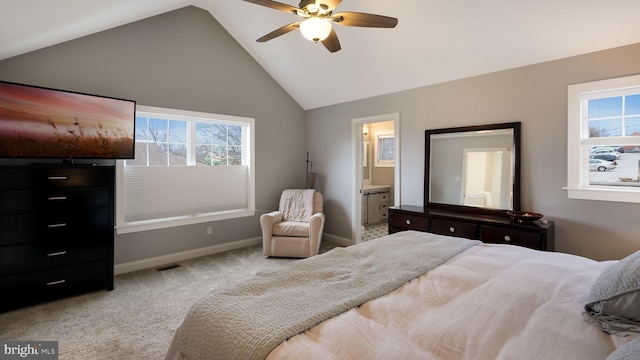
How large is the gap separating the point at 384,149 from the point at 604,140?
4.08 metres

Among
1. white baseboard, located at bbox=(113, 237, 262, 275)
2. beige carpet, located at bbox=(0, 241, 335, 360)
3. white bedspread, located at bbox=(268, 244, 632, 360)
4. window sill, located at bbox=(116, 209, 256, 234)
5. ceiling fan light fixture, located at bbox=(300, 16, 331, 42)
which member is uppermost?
ceiling fan light fixture, located at bbox=(300, 16, 331, 42)

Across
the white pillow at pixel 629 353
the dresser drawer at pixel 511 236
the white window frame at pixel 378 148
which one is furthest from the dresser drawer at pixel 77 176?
the white window frame at pixel 378 148

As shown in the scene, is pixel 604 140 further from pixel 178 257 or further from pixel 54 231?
pixel 54 231

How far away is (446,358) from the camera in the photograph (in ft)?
3.03

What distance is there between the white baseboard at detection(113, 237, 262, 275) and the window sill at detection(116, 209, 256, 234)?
1.31 ft

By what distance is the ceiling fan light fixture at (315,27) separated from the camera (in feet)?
6.72

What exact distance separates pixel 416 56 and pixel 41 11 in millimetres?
3532

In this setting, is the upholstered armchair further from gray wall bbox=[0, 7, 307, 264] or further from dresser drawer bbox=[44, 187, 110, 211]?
dresser drawer bbox=[44, 187, 110, 211]

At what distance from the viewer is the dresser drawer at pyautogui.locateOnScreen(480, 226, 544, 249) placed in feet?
8.81

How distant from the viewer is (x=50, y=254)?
2732mm

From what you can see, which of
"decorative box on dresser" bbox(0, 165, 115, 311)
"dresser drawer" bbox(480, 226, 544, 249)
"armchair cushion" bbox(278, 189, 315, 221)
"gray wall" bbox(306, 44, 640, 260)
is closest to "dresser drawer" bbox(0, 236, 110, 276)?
"decorative box on dresser" bbox(0, 165, 115, 311)

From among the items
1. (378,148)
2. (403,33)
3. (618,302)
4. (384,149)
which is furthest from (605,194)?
(378,148)

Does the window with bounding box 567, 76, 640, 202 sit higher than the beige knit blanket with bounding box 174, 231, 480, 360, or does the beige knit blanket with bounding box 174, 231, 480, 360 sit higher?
the window with bounding box 567, 76, 640, 202

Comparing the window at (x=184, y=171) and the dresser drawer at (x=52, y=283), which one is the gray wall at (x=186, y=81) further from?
the dresser drawer at (x=52, y=283)
